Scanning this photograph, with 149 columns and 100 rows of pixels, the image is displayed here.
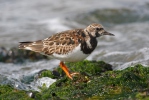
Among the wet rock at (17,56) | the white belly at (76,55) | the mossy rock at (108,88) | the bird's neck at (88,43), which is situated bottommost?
the mossy rock at (108,88)

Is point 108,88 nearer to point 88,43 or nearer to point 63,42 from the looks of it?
point 88,43

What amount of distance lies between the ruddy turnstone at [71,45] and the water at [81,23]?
1674mm

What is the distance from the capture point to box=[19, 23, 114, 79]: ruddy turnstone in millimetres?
6270

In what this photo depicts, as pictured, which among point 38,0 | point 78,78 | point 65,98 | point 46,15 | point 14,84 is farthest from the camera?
point 38,0

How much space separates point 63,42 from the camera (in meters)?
6.52

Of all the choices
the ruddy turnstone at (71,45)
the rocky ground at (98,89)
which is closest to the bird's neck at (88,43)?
the ruddy turnstone at (71,45)

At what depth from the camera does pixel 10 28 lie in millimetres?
12773

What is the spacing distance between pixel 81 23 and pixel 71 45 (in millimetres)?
7069

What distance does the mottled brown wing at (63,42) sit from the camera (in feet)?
20.9

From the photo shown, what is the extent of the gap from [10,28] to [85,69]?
6.46m

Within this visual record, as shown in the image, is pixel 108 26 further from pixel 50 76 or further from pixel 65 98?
pixel 65 98

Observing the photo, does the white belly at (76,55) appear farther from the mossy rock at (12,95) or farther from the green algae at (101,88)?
the mossy rock at (12,95)

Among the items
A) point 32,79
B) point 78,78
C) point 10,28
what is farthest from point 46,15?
point 78,78

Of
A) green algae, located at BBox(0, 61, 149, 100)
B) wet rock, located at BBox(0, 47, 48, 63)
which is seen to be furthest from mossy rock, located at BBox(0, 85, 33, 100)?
wet rock, located at BBox(0, 47, 48, 63)
